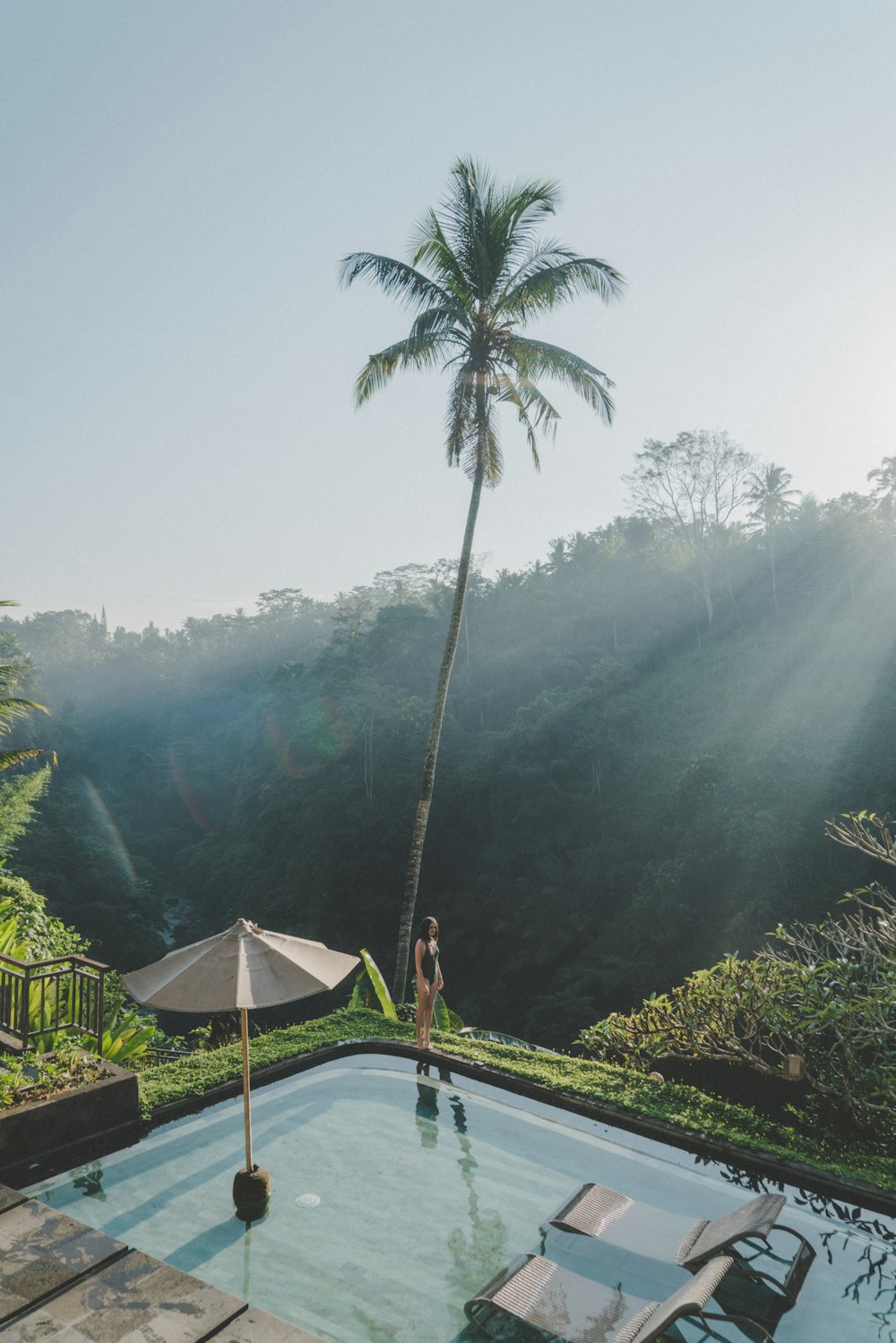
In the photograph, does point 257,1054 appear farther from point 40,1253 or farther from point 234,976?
point 234,976

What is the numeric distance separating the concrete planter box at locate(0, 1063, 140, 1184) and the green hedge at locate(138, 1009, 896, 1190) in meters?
0.23

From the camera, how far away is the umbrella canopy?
4391 mm

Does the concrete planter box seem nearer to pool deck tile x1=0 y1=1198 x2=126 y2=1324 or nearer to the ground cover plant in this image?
the ground cover plant

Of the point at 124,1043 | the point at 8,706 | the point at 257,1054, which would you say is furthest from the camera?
the point at 8,706

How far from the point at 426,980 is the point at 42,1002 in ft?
10.9

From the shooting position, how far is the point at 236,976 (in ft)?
14.7

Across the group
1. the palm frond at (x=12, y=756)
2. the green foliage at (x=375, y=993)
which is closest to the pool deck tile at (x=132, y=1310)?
the green foliage at (x=375, y=993)

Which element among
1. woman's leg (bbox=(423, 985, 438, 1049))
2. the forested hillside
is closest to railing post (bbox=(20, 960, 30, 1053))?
woman's leg (bbox=(423, 985, 438, 1049))

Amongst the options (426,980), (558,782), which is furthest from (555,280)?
(558,782)

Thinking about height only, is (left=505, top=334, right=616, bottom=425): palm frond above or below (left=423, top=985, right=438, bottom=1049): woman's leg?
above

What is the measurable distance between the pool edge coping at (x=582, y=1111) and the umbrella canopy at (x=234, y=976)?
2.11 metres

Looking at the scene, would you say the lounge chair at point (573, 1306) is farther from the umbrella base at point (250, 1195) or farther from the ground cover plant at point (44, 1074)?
the ground cover plant at point (44, 1074)

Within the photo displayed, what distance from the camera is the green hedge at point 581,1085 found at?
5.71 m

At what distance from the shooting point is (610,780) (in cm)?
3456
